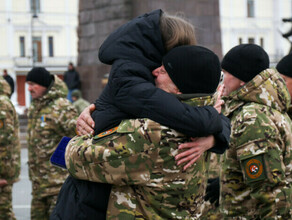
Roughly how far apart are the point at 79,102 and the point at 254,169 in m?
9.82

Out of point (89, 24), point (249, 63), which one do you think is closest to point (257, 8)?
point (89, 24)

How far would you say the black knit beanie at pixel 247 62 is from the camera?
335 cm

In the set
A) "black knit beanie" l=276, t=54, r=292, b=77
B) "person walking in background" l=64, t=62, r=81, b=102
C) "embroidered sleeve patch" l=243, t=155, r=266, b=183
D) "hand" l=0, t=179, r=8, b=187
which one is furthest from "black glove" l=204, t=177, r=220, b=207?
"person walking in background" l=64, t=62, r=81, b=102

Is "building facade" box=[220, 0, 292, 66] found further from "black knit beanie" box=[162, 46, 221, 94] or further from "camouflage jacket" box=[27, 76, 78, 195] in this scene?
"black knit beanie" box=[162, 46, 221, 94]

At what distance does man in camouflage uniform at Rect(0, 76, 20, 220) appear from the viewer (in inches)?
217

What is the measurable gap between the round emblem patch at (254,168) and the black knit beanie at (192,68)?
1.00 m

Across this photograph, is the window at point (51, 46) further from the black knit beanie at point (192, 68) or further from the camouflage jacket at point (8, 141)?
the black knit beanie at point (192, 68)

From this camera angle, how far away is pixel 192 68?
2.16 m

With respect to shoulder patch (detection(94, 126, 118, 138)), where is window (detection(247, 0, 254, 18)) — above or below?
above

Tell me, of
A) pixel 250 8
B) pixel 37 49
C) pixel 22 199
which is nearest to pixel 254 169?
pixel 22 199

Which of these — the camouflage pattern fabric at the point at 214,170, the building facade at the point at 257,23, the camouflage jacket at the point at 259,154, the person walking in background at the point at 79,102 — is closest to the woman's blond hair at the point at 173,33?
the camouflage jacket at the point at 259,154

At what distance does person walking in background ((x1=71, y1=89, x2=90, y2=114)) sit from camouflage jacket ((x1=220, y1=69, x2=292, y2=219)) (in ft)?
30.0

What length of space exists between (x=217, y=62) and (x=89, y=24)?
1035 cm

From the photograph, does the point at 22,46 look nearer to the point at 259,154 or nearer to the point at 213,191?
the point at 213,191
